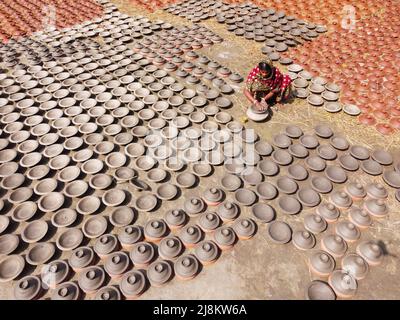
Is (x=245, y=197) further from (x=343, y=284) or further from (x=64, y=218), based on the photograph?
(x=64, y=218)

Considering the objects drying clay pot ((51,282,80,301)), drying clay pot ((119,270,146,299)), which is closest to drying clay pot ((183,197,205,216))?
drying clay pot ((119,270,146,299))

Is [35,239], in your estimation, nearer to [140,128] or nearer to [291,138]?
[140,128]

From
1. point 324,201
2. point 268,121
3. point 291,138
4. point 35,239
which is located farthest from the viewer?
point 268,121

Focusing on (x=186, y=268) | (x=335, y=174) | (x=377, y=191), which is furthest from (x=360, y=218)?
(x=186, y=268)

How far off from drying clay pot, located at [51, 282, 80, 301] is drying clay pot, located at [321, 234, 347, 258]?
176 inches

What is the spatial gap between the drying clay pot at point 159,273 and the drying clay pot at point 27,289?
1.82 m

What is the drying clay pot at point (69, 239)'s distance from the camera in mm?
5307

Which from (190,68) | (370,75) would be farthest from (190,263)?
(370,75)

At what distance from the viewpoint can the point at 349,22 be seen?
1273 centimetres

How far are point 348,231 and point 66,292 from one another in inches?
204

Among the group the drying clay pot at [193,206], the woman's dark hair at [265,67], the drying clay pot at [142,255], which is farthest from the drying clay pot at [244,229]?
the woman's dark hair at [265,67]

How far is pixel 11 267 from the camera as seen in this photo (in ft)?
16.5

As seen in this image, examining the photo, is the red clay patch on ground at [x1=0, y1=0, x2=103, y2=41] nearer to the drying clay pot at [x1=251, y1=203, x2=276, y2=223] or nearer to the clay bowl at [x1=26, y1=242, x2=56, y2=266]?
the clay bowl at [x1=26, y1=242, x2=56, y2=266]

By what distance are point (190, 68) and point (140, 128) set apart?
3.64 meters
